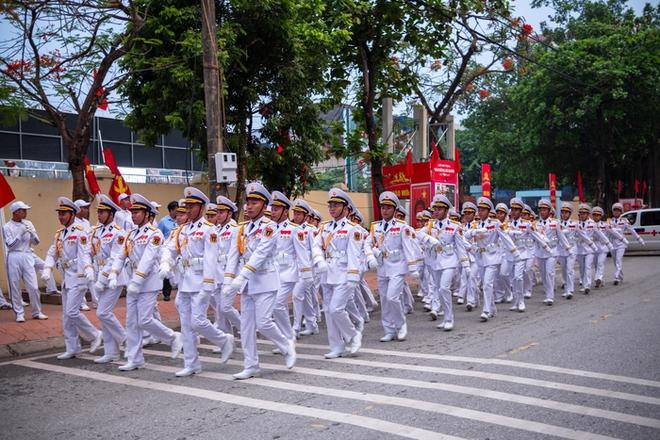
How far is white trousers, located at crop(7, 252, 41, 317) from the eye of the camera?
13.3 meters

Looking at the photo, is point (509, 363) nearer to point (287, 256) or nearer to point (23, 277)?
point (287, 256)

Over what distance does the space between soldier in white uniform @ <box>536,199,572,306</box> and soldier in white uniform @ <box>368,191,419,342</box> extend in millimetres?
5081

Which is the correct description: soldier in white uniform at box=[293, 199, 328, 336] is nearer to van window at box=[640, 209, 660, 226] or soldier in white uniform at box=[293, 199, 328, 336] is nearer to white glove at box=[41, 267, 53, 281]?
white glove at box=[41, 267, 53, 281]

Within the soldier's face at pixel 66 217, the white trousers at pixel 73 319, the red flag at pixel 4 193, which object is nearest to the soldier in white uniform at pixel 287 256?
the white trousers at pixel 73 319

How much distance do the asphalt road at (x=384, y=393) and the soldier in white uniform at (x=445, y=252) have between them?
30.8 inches

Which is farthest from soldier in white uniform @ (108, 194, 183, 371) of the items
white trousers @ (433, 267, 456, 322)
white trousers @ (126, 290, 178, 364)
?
white trousers @ (433, 267, 456, 322)

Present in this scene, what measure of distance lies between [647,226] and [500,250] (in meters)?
18.4

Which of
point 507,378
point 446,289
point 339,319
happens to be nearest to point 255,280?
point 339,319

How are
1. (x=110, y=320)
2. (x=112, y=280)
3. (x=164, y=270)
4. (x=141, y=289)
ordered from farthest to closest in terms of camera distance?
(x=110, y=320) < (x=112, y=280) < (x=141, y=289) < (x=164, y=270)

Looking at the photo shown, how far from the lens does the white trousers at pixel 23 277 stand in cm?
1327

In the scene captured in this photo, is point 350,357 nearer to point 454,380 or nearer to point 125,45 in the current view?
point 454,380

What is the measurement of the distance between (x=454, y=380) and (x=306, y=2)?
1222 cm

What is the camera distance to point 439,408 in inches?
259

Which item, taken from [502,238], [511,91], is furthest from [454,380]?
[511,91]
